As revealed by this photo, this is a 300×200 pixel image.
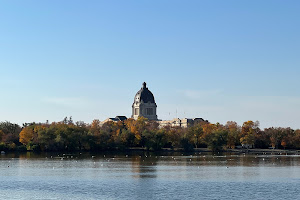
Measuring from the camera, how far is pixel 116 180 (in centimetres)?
5884

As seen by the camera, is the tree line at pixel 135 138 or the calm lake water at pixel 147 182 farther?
the tree line at pixel 135 138

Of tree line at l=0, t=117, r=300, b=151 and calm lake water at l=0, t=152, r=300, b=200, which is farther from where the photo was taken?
tree line at l=0, t=117, r=300, b=151

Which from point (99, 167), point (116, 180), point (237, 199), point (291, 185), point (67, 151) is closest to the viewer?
point (237, 199)

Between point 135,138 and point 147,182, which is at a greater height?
point 135,138

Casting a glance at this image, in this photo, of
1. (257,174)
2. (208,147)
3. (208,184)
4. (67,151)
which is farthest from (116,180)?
(208,147)

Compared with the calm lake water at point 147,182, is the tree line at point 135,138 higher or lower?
higher

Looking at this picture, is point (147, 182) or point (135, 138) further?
point (135, 138)

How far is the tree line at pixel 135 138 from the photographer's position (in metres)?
122

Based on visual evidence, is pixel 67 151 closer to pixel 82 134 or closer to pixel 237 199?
pixel 82 134

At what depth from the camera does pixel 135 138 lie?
449 ft

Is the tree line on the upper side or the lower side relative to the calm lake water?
upper

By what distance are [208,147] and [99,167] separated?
2230 inches

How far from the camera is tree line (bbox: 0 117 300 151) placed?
12231cm

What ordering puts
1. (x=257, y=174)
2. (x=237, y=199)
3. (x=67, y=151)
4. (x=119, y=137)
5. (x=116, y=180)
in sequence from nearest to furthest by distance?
(x=237, y=199)
(x=116, y=180)
(x=257, y=174)
(x=67, y=151)
(x=119, y=137)
